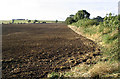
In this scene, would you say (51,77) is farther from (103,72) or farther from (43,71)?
(103,72)

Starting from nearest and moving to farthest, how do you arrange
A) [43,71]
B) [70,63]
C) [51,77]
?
[51,77] → [43,71] → [70,63]

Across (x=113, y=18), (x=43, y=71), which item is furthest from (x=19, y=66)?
(x=113, y=18)

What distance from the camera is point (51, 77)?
5398 millimetres

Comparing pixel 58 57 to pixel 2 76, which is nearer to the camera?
pixel 2 76

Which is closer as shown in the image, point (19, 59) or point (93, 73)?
point (93, 73)

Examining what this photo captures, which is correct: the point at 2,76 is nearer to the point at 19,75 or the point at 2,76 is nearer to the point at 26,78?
the point at 19,75

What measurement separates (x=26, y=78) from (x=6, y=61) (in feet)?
9.35

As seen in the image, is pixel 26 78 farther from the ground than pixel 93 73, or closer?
closer

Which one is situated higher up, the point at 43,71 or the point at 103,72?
the point at 103,72

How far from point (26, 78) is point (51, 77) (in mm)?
1152

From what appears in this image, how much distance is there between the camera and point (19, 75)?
19.1 ft

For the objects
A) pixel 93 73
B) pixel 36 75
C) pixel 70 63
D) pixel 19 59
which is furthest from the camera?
pixel 19 59

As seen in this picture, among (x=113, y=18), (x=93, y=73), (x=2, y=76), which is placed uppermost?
(x=113, y=18)

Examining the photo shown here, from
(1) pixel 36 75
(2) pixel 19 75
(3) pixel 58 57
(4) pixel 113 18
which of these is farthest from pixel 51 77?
(4) pixel 113 18
